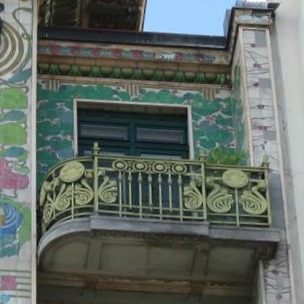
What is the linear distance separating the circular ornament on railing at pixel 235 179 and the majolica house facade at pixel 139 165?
2 cm

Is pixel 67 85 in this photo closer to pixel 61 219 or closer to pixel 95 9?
pixel 61 219

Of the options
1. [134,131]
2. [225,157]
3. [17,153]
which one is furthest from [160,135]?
[17,153]

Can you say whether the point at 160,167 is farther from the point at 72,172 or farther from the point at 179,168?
the point at 72,172

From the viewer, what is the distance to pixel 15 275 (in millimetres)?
18578

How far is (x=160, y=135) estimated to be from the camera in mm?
21109

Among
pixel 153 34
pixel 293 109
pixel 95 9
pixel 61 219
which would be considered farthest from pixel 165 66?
pixel 95 9

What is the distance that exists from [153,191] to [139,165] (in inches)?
13.5

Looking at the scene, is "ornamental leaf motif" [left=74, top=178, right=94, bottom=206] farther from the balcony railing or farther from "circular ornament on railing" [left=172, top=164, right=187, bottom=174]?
"circular ornament on railing" [left=172, top=164, right=187, bottom=174]

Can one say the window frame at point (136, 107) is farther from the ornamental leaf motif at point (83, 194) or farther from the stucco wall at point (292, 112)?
the ornamental leaf motif at point (83, 194)

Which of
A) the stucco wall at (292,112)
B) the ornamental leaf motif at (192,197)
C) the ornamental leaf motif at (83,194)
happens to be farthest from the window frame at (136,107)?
the ornamental leaf motif at (83,194)

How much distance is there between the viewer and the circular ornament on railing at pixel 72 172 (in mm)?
19156

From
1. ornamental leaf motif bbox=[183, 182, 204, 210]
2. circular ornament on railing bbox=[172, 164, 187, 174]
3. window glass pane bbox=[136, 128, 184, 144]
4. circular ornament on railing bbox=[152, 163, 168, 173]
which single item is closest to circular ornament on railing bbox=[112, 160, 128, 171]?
circular ornament on railing bbox=[152, 163, 168, 173]

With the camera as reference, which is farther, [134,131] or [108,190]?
[134,131]

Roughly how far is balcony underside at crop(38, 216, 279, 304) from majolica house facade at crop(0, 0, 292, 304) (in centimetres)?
2
